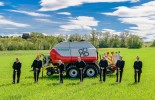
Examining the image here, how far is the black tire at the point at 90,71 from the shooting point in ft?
87.3

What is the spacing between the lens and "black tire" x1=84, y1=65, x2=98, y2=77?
87.3 ft

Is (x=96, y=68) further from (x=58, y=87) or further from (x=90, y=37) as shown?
(x=90, y=37)

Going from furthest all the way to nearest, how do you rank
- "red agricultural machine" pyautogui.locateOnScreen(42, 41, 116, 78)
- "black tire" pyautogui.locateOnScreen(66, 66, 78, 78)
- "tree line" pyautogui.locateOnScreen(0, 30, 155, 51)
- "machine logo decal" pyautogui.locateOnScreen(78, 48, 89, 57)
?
1. "tree line" pyautogui.locateOnScreen(0, 30, 155, 51)
2. "machine logo decal" pyautogui.locateOnScreen(78, 48, 89, 57)
3. "red agricultural machine" pyautogui.locateOnScreen(42, 41, 116, 78)
4. "black tire" pyautogui.locateOnScreen(66, 66, 78, 78)

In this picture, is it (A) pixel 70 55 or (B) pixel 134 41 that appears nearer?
(A) pixel 70 55

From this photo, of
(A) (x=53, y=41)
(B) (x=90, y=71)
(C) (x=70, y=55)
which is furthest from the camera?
(A) (x=53, y=41)

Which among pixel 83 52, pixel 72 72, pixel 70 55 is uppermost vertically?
pixel 83 52

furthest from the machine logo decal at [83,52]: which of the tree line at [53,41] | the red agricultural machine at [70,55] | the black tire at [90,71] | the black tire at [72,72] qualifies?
the tree line at [53,41]

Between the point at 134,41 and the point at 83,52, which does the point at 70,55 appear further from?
the point at 134,41

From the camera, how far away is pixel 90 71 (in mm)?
26734

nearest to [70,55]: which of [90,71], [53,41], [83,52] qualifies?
[83,52]

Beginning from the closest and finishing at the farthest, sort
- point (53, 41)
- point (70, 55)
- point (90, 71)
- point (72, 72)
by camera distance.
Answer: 1. point (72, 72)
2. point (90, 71)
3. point (70, 55)
4. point (53, 41)

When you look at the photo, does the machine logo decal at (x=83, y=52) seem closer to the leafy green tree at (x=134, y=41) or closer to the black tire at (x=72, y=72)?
the black tire at (x=72, y=72)

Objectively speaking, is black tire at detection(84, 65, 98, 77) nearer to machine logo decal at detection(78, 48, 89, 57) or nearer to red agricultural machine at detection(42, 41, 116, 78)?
red agricultural machine at detection(42, 41, 116, 78)

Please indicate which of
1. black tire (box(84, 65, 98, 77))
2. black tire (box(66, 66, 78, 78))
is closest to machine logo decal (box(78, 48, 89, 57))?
black tire (box(84, 65, 98, 77))
